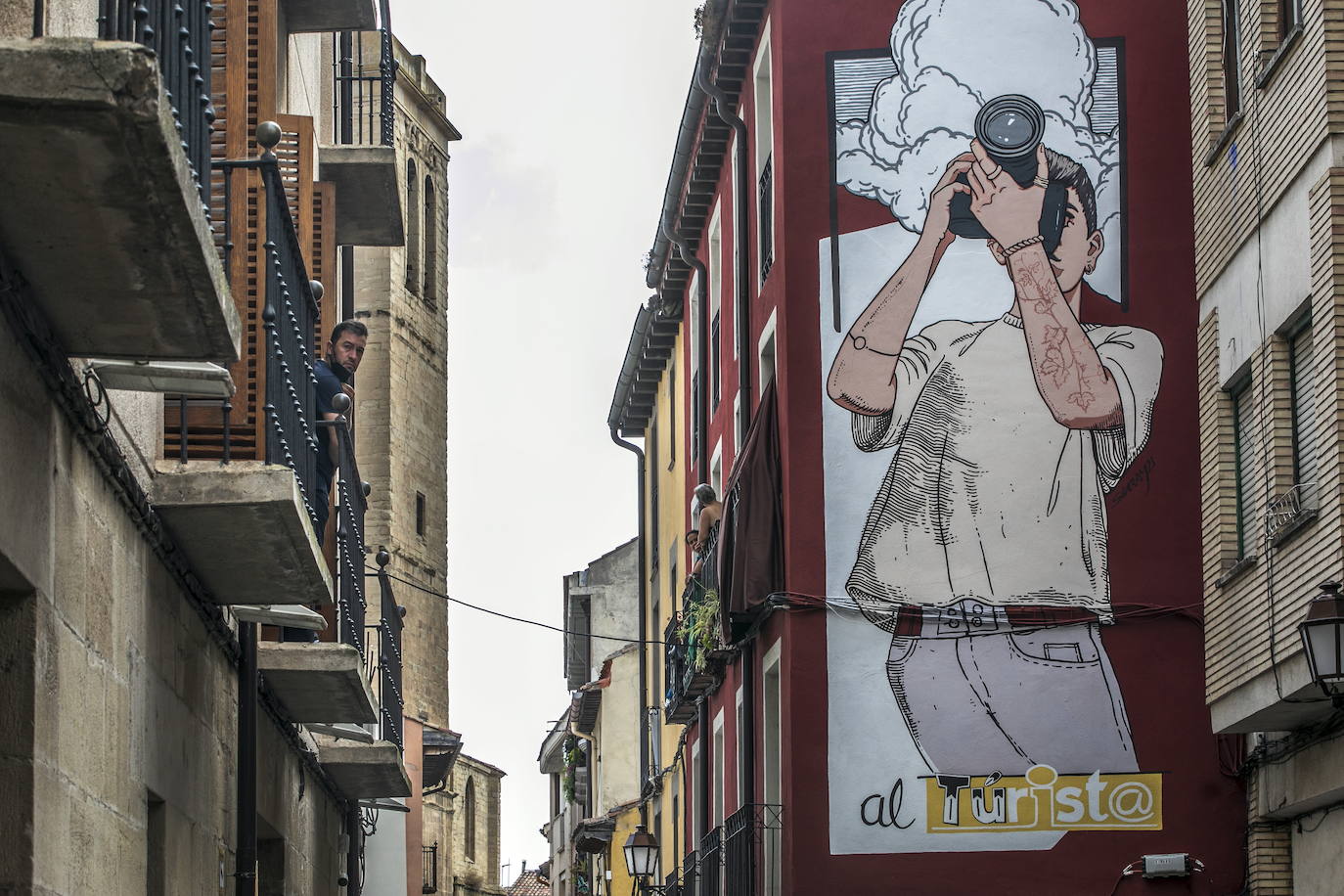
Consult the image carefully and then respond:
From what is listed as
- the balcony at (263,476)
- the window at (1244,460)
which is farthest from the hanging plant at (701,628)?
the balcony at (263,476)

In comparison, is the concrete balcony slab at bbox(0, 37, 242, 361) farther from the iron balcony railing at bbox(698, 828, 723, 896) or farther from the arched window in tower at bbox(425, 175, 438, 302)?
the arched window in tower at bbox(425, 175, 438, 302)

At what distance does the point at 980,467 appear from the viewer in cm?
1909

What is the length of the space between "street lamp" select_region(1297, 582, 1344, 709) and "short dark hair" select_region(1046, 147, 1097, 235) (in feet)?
24.7

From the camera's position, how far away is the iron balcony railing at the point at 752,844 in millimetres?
19172

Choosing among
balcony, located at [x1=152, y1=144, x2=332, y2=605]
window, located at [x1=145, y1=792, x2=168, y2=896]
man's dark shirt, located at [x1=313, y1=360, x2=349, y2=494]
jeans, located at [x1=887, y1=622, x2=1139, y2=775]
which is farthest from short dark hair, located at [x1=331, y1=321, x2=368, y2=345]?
jeans, located at [x1=887, y1=622, x2=1139, y2=775]

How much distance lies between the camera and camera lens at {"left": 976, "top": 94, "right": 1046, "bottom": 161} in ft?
64.4

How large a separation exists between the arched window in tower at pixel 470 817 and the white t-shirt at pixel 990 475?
171 ft

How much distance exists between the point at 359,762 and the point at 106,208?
1266 centimetres

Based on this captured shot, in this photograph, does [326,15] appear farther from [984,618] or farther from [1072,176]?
[984,618]

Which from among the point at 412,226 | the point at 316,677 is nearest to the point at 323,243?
the point at 316,677

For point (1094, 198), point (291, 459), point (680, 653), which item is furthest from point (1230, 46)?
point (680, 653)

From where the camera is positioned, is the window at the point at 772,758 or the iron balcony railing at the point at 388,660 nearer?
the iron balcony railing at the point at 388,660

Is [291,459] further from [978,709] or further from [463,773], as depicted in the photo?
[463,773]

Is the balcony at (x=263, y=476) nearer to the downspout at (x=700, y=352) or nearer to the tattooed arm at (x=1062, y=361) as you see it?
the tattooed arm at (x=1062, y=361)
